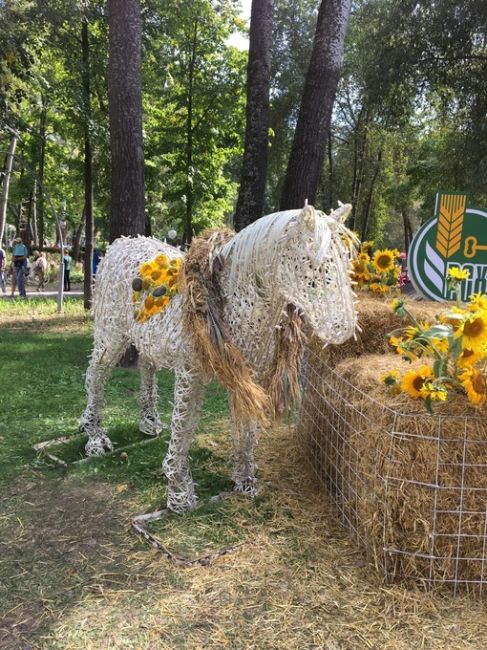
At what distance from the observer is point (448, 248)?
432 cm

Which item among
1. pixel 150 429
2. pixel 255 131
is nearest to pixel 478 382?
pixel 150 429

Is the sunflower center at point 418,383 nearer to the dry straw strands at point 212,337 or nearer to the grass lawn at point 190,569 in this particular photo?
the dry straw strands at point 212,337

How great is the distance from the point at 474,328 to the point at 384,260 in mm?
2310

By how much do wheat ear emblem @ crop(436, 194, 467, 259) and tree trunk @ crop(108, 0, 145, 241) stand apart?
376cm

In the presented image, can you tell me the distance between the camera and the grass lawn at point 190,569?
2.47m

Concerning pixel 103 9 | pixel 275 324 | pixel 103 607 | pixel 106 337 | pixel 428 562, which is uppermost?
pixel 103 9

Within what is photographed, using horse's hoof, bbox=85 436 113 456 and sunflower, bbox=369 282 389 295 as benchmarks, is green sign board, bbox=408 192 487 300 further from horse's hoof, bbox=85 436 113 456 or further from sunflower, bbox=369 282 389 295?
horse's hoof, bbox=85 436 113 456

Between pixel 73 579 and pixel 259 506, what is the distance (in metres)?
1.27

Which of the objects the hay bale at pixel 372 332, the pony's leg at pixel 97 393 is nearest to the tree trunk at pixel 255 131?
the pony's leg at pixel 97 393

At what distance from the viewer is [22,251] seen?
13.8 meters

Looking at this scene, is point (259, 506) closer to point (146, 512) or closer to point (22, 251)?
point (146, 512)

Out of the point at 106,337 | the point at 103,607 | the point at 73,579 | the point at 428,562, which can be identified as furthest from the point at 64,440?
the point at 428,562

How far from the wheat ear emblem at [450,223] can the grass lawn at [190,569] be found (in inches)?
81.6

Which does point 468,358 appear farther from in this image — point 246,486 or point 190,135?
point 190,135
